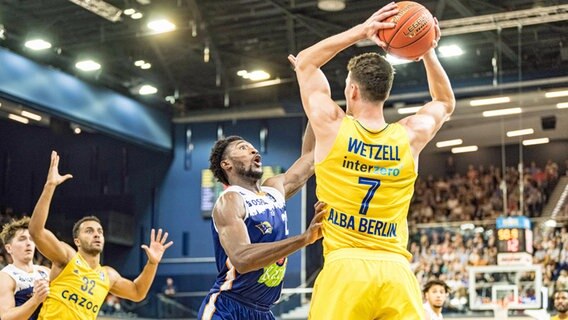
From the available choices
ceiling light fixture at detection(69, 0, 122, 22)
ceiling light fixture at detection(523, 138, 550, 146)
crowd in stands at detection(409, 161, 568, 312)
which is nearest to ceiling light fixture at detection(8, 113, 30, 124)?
ceiling light fixture at detection(69, 0, 122, 22)

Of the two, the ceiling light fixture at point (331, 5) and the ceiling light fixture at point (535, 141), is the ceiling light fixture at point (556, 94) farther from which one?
the ceiling light fixture at point (331, 5)

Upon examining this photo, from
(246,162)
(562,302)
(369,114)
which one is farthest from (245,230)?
(562,302)

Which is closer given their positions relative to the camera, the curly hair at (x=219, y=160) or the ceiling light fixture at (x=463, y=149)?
the curly hair at (x=219, y=160)

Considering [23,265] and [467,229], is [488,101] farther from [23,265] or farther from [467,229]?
[23,265]

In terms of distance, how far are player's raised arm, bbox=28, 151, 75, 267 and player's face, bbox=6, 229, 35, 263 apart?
371 mm

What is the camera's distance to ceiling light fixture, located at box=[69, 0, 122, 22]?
16109 mm

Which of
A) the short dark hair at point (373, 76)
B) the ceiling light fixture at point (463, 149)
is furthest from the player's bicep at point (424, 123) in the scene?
the ceiling light fixture at point (463, 149)

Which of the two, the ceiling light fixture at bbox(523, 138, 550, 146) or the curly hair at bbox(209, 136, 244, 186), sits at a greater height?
the ceiling light fixture at bbox(523, 138, 550, 146)

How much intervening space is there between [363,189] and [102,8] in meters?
13.0

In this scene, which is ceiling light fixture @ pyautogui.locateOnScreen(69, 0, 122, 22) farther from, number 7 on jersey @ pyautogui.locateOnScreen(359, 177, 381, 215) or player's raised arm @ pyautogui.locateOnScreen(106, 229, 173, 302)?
number 7 on jersey @ pyautogui.locateOnScreen(359, 177, 381, 215)

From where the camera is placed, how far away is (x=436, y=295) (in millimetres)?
10148

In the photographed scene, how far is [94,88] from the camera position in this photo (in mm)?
20688

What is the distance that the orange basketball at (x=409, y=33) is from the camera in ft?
14.6

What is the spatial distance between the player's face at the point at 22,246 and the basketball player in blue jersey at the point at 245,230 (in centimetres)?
279
